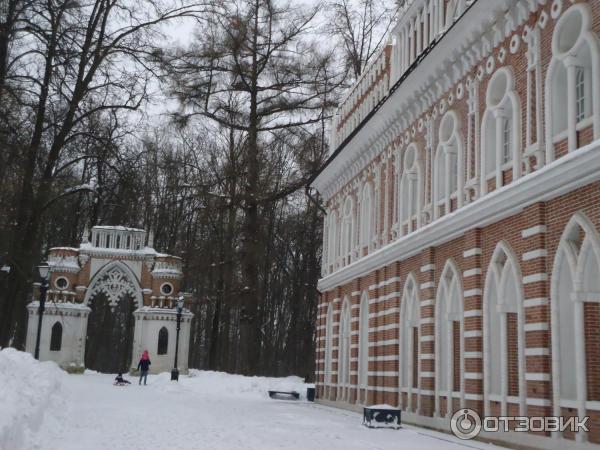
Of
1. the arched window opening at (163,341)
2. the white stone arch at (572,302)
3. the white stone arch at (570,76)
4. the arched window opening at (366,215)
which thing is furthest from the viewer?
the arched window opening at (163,341)

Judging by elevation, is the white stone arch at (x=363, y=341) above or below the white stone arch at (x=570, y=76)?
below

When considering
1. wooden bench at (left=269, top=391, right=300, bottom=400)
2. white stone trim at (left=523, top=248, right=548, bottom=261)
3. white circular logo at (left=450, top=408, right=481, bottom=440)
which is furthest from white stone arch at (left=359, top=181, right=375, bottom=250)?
white stone trim at (left=523, top=248, right=548, bottom=261)

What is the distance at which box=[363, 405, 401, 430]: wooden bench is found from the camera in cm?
1602

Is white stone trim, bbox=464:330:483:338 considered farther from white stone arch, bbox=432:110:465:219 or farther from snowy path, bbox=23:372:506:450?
white stone arch, bbox=432:110:465:219

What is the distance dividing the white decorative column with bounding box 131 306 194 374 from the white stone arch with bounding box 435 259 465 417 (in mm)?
24320

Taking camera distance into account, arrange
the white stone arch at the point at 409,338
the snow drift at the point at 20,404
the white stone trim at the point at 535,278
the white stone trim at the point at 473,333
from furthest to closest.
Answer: the white stone arch at the point at 409,338
the white stone trim at the point at 473,333
the white stone trim at the point at 535,278
the snow drift at the point at 20,404

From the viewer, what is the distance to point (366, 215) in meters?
24.4

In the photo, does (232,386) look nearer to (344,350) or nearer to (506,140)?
(344,350)

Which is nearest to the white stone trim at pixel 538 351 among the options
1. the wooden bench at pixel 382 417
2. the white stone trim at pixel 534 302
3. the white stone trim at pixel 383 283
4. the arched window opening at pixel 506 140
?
the white stone trim at pixel 534 302

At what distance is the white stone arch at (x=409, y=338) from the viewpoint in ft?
60.6

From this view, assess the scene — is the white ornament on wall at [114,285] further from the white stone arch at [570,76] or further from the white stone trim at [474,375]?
the white stone arch at [570,76]

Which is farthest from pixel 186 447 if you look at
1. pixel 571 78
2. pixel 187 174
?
pixel 187 174

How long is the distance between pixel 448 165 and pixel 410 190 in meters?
2.74

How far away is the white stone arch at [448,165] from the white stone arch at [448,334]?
1.59 m
